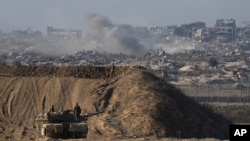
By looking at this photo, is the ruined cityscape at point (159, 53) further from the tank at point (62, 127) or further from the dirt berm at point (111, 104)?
the tank at point (62, 127)

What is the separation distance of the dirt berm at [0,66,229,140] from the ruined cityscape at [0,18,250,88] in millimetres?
28010

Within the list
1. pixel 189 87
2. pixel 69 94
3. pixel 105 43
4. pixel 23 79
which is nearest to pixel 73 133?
pixel 69 94

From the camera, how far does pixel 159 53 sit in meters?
130

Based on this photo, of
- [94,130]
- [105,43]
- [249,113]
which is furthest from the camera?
[105,43]

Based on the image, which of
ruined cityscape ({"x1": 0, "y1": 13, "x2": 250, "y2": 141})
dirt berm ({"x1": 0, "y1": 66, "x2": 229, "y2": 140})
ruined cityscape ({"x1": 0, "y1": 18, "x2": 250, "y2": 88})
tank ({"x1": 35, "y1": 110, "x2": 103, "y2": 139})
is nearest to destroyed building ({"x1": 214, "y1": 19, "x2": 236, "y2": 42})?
ruined cityscape ({"x1": 0, "y1": 18, "x2": 250, "y2": 88})

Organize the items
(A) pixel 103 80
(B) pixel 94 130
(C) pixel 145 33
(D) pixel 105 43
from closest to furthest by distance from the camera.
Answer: (B) pixel 94 130
(A) pixel 103 80
(D) pixel 105 43
(C) pixel 145 33

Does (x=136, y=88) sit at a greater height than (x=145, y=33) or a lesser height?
lesser

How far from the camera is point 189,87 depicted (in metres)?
66.1

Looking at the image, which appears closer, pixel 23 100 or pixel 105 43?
pixel 23 100

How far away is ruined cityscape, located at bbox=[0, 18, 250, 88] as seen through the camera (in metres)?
85.1

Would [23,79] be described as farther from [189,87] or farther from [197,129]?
[189,87]

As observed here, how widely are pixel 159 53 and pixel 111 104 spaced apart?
89.8 meters

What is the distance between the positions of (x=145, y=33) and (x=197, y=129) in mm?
141726

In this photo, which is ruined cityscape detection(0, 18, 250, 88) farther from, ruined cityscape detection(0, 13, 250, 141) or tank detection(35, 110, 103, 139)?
tank detection(35, 110, 103, 139)
